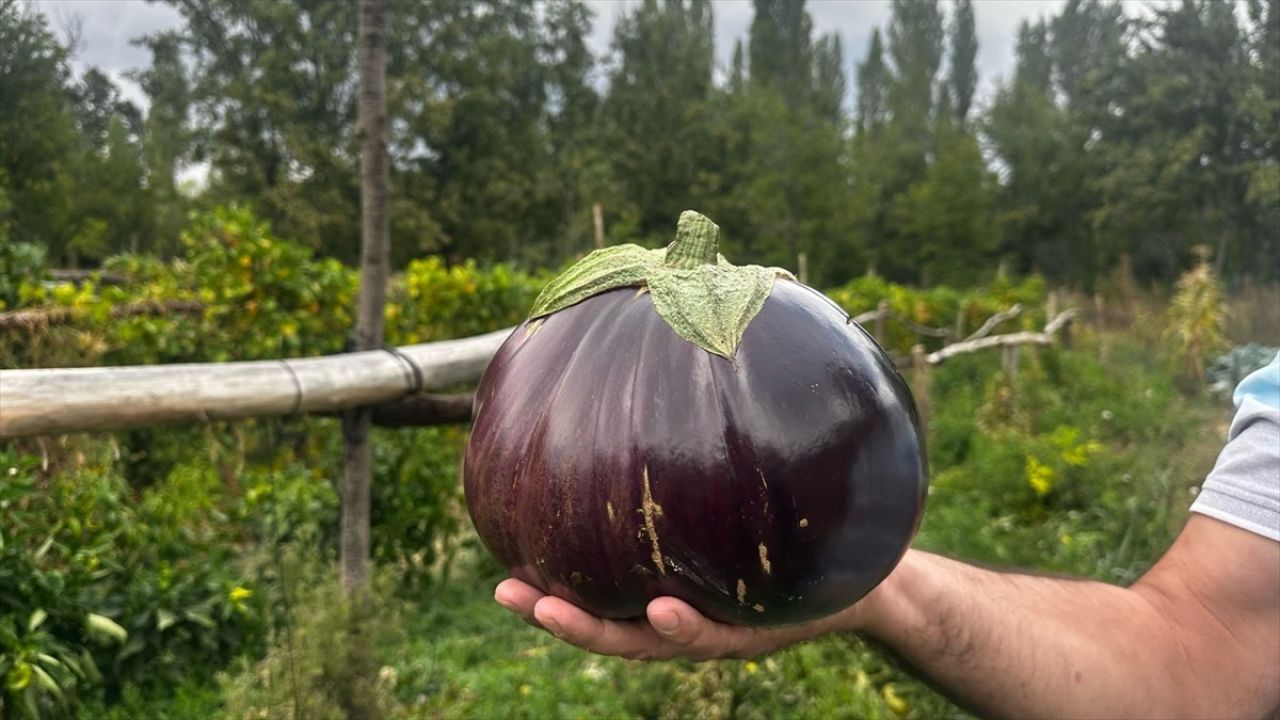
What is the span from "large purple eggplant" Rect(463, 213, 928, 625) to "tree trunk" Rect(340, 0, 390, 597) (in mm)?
1745

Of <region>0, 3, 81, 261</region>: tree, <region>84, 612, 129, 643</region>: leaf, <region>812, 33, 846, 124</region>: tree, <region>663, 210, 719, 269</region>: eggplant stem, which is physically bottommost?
<region>84, 612, 129, 643</region>: leaf

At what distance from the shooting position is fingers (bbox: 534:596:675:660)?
2.93 ft

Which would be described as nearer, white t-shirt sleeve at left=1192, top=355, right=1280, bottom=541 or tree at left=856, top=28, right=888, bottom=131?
white t-shirt sleeve at left=1192, top=355, right=1280, bottom=541

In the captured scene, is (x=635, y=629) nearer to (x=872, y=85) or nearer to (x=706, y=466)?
(x=706, y=466)

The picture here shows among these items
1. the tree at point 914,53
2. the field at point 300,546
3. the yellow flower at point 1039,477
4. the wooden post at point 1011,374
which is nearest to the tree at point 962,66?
the tree at point 914,53

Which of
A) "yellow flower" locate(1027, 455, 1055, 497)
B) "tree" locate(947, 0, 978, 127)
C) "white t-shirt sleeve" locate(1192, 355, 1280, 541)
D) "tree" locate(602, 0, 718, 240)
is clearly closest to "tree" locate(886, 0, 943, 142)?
"tree" locate(947, 0, 978, 127)

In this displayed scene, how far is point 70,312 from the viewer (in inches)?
134

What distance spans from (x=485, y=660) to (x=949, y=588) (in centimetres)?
257

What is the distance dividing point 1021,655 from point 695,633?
0.71 m

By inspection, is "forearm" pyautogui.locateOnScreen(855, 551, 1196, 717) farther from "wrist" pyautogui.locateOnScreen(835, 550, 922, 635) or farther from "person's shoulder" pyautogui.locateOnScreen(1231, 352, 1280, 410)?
"person's shoulder" pyautogui.locateOnScreen(1231, 352, 1280, 410)

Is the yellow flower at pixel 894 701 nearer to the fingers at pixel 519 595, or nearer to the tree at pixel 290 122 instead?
the fingers at pixel 519 595

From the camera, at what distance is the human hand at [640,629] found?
841 mm

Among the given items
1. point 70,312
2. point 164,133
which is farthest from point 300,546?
point 164,133

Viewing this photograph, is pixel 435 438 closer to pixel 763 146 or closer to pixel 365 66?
pixel 365 66
